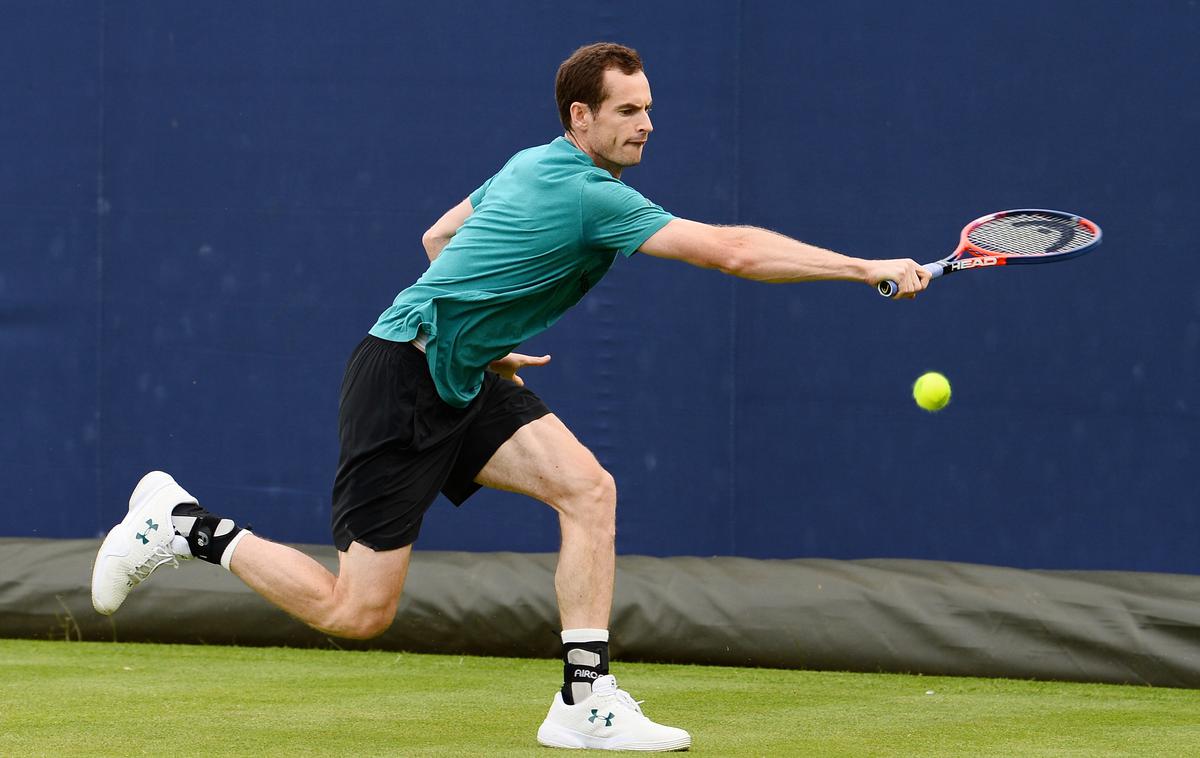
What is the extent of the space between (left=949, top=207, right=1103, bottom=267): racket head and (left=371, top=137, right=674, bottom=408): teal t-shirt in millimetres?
966

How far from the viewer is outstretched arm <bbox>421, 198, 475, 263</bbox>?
4.61m

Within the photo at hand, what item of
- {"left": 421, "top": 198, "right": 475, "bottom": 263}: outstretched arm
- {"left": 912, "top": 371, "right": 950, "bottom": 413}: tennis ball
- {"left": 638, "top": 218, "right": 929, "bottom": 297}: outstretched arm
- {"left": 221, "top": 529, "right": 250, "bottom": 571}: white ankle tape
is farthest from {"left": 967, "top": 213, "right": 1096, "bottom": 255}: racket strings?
{"left": 221, "top": 529, "right": 250, "bottom": 571}: white ankle tape

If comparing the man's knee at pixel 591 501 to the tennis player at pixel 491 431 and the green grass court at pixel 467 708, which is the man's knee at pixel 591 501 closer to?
the tennis player at pixel 491 431

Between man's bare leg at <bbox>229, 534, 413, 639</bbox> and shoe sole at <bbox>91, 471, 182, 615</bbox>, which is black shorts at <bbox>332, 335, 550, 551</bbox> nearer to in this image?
man's bare leg at <bbox>229, 534, 413, 639</bbox>

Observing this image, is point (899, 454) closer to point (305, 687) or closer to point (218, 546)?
point (305, 687)

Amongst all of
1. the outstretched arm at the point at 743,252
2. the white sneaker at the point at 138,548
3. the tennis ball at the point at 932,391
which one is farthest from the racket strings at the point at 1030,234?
the white sneaker at the point at 138,548

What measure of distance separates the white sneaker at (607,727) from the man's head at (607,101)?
1.26m

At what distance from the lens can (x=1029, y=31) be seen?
5.77 meters

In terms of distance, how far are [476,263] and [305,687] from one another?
1.74m

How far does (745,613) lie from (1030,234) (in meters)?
1.67

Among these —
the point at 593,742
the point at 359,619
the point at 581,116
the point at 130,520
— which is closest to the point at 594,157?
the point at 581,116

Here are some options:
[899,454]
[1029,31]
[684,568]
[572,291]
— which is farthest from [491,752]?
[1029,31]

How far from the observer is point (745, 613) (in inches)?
225

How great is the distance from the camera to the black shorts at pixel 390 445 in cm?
421
